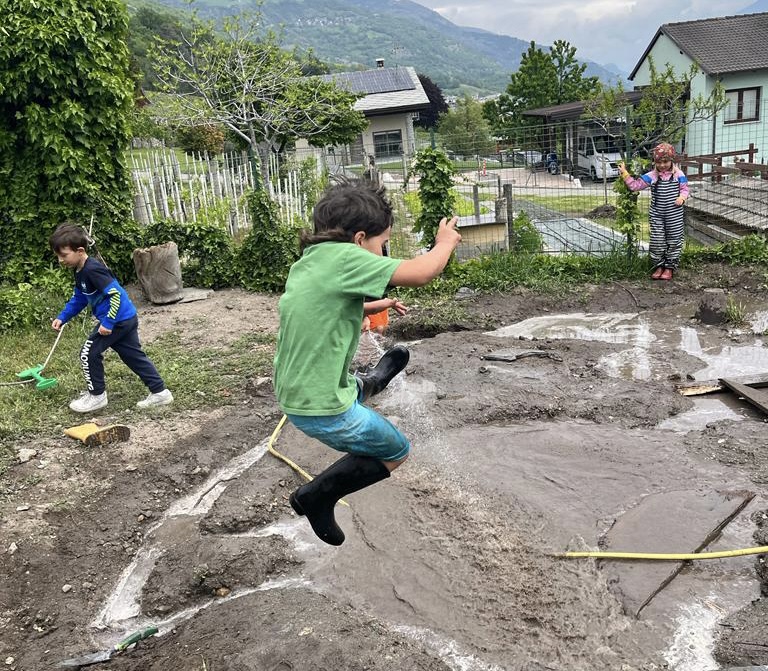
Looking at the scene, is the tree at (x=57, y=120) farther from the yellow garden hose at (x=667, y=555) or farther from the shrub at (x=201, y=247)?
the yellow garden hose at (x=667, y=555)

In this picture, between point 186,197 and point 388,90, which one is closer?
point 186,197

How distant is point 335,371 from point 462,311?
589cm

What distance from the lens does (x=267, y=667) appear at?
309 centimetres

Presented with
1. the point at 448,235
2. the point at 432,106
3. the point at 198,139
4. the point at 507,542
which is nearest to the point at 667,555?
the point at 507,542

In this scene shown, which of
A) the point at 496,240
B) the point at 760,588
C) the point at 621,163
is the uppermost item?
the point at 621,163

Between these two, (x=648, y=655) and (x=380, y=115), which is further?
(x=380, y=115)

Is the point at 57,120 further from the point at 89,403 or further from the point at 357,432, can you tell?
the point at 357,432

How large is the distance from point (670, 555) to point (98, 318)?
474 centimetres

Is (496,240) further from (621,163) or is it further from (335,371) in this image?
(335,371)

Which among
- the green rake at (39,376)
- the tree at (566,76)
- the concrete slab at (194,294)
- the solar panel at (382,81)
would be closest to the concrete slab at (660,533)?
the green rake at (39,376)

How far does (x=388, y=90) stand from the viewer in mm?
47500

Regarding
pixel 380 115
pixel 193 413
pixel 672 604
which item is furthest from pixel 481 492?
pixel 380 115

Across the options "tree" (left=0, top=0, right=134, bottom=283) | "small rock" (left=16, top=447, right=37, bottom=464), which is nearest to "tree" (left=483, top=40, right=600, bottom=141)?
"tree" (left=0, top=0, right=134, bottom=283)

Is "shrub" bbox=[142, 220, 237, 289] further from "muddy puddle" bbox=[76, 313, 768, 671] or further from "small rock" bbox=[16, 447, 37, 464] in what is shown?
"muddy puddle" bbox=[76, 313, 768, 671]
